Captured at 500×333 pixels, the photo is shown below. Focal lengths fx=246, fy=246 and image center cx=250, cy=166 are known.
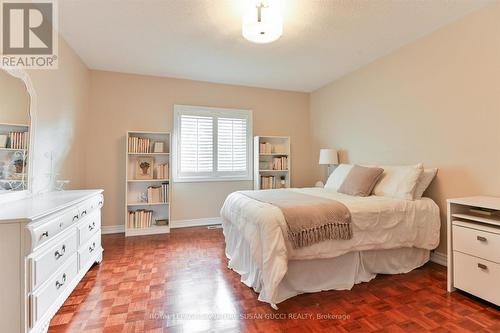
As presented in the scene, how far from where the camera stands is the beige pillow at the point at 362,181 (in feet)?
9.30

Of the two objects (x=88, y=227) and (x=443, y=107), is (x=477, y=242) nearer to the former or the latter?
(x=443, y=107)

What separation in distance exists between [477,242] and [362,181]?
3.70 ft

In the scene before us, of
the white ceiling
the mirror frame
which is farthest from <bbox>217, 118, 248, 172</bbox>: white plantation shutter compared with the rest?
the mirror frame

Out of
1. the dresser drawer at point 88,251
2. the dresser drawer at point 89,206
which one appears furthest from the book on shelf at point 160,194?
the dresser drawer at point 88,251

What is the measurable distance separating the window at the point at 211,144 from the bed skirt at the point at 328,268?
2012 mm

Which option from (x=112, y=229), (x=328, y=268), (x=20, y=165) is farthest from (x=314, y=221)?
(x=112, y=229)

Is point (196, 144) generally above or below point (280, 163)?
above

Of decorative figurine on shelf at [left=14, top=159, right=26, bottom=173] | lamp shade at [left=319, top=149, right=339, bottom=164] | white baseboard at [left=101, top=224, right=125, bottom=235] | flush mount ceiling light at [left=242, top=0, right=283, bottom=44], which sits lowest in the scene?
white baseboard at [left=101, top=224, right=125, bottom=235]

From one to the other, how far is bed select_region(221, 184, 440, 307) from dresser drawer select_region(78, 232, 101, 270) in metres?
1.41

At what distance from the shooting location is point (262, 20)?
2.10 m

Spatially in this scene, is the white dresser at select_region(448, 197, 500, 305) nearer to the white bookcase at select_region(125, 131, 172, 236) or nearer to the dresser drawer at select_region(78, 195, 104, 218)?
the dresser drawer at select_region(78, 195, 104, 218)

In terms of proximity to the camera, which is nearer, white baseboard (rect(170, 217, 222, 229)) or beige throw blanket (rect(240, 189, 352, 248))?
beige throw blanket (rect(240, 189, 352, 248))

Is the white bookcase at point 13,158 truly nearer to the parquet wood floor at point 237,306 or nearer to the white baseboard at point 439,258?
the parquet wood floor at point 237,306

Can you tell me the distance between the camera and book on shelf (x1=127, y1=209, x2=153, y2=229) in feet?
12.6
